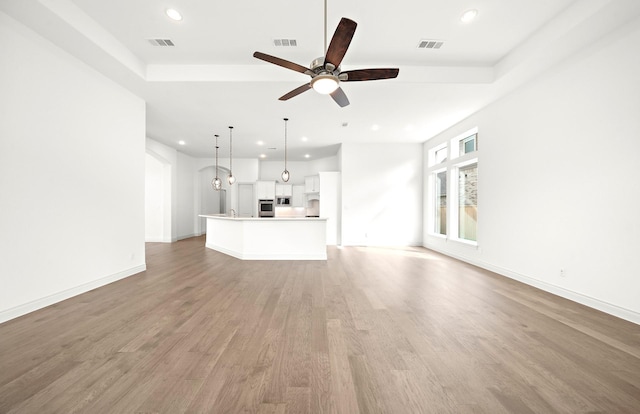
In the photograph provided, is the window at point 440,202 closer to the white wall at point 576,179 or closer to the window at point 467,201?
the window at point 467,201

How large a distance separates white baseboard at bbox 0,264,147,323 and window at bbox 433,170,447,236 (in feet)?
23.1

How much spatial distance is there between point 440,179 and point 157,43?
6802 mm

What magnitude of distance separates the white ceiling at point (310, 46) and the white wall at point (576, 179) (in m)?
0.37

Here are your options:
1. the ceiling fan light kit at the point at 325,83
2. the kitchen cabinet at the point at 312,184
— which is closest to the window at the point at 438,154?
the kitchen cabinet at the point at 312,184

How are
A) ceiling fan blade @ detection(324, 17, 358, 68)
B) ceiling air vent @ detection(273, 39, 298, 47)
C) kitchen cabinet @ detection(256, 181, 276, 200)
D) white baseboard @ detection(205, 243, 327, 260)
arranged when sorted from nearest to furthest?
ceiling fan blade @ detection(324, 17, 358, 68) < ceiling air vent @ detection(273, 39, 298, 47) < white baseboard @ detection(205, 243, 327, 260) < kitchen cabinet @ detection(256, 181, 276, 200)

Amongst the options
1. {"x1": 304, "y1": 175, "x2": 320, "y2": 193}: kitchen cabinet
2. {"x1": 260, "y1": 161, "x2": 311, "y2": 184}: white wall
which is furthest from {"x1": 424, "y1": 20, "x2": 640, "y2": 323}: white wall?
{"x1": 260, "y1": 161, "x2": 311, "y2": 184}: white wall

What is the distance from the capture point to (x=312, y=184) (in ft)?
31.9

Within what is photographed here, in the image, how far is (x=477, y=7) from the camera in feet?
9.45

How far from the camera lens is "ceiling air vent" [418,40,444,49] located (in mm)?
3449

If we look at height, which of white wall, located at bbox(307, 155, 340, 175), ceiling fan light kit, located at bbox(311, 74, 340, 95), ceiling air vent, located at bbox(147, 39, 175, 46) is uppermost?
ceiling air vent, located at bbox(147, 39, 175, 46)

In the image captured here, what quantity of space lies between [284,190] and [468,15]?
7995mm

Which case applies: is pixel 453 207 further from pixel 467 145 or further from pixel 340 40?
pixel 340 40

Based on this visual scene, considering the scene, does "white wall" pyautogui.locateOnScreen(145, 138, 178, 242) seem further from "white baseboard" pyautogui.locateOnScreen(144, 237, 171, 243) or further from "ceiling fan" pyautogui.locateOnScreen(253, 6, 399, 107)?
"ceiling fan" pyautogui.locateOnScreen(253, 6, 399, 107)

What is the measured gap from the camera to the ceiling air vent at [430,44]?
3.45m
